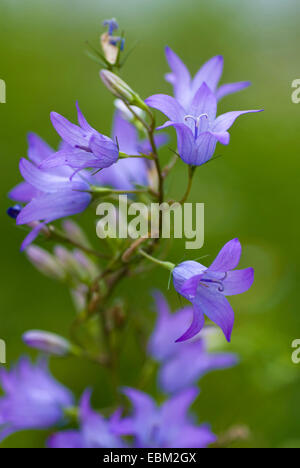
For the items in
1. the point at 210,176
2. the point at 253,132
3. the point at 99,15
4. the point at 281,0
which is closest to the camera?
the point at 210,176

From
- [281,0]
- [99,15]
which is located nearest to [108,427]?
[281,0]

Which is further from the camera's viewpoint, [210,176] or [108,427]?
[210,176]

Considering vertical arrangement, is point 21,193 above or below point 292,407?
above

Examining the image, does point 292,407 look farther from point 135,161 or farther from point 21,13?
point 21,13

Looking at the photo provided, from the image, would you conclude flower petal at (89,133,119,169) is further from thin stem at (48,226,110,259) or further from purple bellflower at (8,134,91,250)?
thin stem at (48,226,110,259)

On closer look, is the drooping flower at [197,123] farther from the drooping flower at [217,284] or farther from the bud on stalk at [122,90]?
the drooping flower at [217,284]

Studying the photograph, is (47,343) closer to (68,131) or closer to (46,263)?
(46,263)
